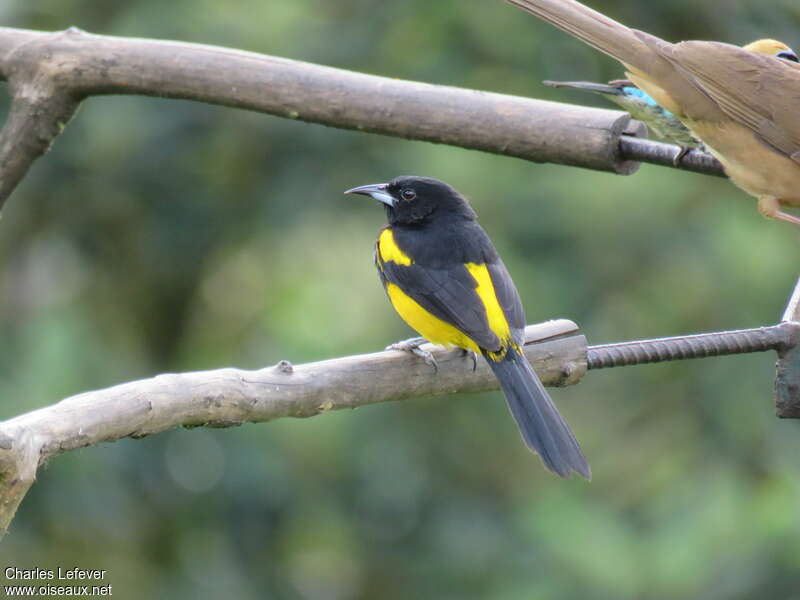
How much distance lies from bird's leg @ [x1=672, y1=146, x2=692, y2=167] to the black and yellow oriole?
2.26 feet

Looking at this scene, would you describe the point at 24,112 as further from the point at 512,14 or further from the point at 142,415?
the point at 512,14

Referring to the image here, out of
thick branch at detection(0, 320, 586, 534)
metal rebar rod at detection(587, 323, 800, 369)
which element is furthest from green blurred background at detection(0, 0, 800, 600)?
metal rebar rod at detection(587, 323, 800, 369)

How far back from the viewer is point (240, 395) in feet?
9.43

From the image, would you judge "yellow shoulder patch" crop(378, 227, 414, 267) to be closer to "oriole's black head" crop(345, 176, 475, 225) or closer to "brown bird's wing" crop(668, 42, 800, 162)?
"oriole's black head" crop(345, 176, 475, 225)

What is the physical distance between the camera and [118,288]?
7.12m

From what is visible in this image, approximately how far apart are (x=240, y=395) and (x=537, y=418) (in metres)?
1.04

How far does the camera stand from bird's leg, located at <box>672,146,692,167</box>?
13.3 feet

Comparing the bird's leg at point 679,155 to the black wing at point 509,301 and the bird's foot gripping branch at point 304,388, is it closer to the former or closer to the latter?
the bird's foot gripping branch at point 304,388

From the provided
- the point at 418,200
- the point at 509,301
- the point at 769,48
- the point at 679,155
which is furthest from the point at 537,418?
the point at 769,48

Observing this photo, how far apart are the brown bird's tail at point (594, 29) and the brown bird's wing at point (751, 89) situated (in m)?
0.16

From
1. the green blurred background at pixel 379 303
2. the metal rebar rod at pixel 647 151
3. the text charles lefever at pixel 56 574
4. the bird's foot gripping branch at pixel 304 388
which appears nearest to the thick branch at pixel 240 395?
the bird's foot gripping branch at pixel 304 388

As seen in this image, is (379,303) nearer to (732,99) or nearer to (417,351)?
(732,99)

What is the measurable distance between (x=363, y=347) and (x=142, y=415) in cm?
380

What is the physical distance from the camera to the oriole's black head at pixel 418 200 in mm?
4598
